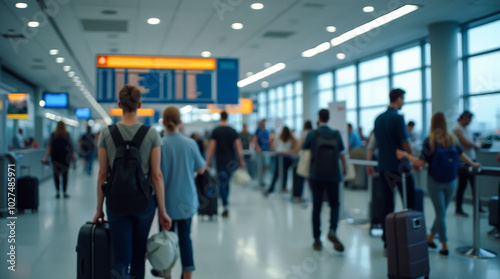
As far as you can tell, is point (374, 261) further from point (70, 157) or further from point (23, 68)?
point (23, 68)

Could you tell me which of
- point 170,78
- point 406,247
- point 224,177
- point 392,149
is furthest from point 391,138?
point 170,78

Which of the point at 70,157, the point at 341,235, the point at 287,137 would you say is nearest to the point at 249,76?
the point at 287,137

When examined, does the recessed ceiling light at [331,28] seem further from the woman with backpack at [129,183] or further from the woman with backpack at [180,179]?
the woman with backpack at [129,183]

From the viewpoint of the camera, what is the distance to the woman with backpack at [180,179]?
11.4 feet

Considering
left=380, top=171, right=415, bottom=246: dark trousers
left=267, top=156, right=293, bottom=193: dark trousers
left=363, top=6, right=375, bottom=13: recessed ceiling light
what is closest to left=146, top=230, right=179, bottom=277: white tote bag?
left=380, top=171, right=415, bottom=246: dark trousers

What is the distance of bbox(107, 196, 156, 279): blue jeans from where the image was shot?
114 inches

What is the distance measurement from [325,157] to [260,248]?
1.36 meters

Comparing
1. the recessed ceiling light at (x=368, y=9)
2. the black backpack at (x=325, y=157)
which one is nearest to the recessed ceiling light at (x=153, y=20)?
the recessed ceiling light at (x=368, y=9)

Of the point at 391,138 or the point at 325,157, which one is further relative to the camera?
the point at 325,157

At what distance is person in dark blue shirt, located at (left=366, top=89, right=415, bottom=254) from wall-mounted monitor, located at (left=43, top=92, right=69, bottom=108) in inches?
478

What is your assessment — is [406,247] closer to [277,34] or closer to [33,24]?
[277,34]

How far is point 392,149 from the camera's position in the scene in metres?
4.89

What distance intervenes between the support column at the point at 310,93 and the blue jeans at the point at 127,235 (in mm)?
14621

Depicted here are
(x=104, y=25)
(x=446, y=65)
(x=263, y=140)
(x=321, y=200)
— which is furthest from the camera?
(x=263, y=140)
